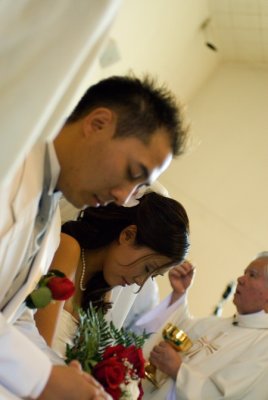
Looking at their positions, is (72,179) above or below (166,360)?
above

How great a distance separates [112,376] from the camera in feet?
4.96

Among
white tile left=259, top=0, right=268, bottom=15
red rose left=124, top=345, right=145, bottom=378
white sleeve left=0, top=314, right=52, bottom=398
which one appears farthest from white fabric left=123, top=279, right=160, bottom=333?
white tile left=259, top=0, right=268, bottom=15

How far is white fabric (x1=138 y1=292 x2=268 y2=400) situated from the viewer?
117 inches

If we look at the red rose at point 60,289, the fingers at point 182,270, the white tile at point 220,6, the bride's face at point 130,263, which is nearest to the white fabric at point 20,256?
the red rose at point 60,289

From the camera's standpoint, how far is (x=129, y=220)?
2.31 m

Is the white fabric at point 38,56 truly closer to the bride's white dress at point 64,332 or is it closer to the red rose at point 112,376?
the red rose at point 112,376

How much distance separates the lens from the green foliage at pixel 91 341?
5.28ft

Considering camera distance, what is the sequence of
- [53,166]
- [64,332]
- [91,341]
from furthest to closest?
1. [64,332]
2. [91,341]
3. [53,166]

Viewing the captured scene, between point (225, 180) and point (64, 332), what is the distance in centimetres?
450

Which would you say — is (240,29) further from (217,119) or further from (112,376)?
(112,376)

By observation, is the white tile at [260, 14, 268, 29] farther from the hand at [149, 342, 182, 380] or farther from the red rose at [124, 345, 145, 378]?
the red rose at [124, 345, 145, 378]

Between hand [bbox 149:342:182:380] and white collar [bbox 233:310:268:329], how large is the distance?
1.71ft

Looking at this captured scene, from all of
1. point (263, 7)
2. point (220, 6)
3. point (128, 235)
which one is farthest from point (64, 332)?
point (220, 6)

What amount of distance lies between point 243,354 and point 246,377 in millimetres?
195
